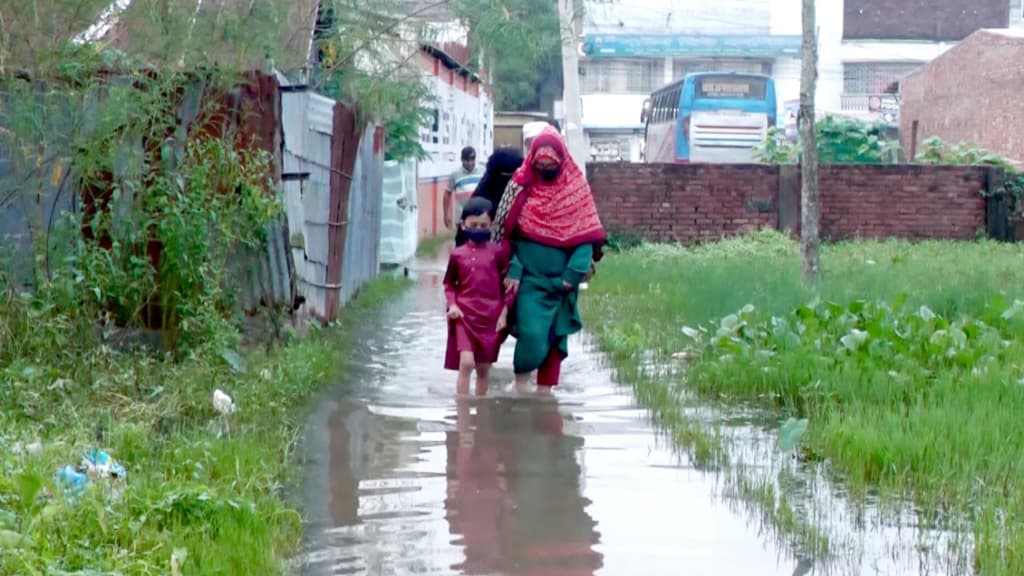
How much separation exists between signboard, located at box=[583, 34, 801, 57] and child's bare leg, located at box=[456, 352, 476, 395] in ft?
154

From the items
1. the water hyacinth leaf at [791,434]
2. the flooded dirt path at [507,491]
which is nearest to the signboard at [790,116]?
the flooded dirt path at [507,491]

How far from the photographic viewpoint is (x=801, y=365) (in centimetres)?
941

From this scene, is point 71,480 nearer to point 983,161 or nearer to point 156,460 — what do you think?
point 156,460

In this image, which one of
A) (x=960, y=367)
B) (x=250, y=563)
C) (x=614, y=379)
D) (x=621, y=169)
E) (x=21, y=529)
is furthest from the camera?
(x=621, y=169)

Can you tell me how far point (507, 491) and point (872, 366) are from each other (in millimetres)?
2979

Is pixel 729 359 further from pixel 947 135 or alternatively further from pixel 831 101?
pixel 831 101

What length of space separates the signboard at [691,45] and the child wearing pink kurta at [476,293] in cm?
4693

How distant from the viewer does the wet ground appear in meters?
5.95

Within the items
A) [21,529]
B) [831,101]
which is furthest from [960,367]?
[831,101]

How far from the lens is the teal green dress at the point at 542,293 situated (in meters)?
9.80

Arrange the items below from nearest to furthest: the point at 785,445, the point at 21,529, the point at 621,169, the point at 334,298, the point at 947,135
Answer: the point at 21,529, the point at 785,445, the point at 334,298, the point at 621,169, the point at 947,135

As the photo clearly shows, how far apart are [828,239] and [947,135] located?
18033 mm

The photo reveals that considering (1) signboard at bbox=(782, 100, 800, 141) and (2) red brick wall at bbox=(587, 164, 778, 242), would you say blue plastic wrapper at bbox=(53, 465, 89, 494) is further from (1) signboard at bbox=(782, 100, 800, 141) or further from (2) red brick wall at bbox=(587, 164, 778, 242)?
(1) signboard at bbox=(782, 100, 800, 141)

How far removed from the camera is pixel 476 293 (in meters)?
9.90
